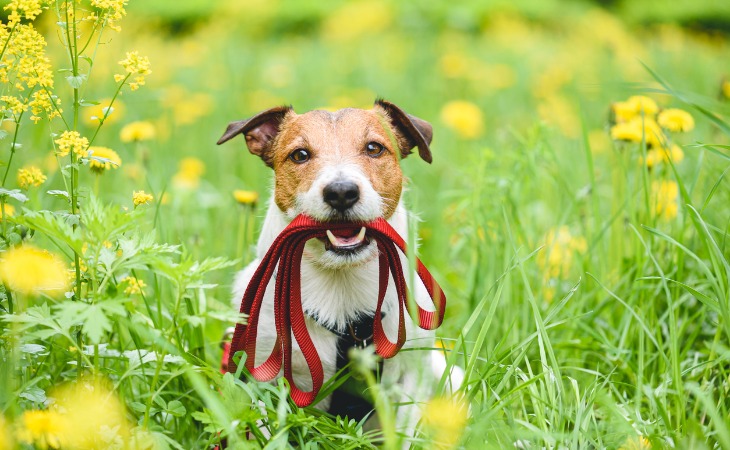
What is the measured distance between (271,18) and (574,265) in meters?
10.4

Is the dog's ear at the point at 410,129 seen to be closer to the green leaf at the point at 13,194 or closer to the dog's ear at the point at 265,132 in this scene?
the dog's ear at the point at 265,132

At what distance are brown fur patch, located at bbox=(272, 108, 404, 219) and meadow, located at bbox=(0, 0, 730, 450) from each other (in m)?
0.43

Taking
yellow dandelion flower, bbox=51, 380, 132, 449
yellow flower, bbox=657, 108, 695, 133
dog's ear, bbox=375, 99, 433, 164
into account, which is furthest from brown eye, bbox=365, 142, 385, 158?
yellow flower, bbox=657, 108, 695, 133

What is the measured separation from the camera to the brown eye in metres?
2.82

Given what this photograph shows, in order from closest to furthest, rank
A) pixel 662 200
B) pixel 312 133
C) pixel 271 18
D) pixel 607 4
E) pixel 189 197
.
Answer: pixel 312 133 < pixel 662 200 < pixel 189 197 < pixel 271 18 < pixel 607 4

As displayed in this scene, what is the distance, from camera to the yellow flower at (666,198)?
3.35 m

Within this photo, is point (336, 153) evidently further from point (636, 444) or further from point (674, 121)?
point (674, 121)

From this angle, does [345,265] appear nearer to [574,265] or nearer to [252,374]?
[252,374]

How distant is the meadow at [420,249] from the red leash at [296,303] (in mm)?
120

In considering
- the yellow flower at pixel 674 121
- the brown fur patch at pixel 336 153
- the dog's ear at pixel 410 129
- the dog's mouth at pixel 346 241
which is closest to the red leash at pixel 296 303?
the dog's mouth at pixel 346 241

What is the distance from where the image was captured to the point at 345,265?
2.57 metres

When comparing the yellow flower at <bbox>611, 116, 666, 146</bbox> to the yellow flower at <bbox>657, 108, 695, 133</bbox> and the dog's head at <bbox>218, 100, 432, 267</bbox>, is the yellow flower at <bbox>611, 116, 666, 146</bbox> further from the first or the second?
the dog's head at <bbox>218, 100, 432, 267</bbox>

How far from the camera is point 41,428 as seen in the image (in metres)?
1.74

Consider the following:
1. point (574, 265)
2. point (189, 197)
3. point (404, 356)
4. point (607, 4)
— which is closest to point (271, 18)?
point (607, 4)
